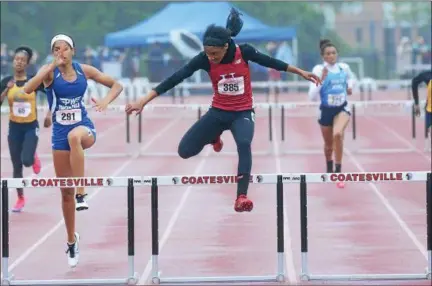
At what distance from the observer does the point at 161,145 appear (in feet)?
87.3

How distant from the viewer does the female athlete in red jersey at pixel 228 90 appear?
1027 centimetres

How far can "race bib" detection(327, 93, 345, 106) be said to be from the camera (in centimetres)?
1672

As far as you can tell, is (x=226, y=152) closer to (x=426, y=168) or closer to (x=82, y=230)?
(x=426, y=168)

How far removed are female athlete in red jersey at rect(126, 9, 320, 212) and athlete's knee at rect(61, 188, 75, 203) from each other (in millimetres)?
1028

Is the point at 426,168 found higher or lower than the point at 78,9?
lower

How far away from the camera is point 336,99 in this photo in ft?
55.0

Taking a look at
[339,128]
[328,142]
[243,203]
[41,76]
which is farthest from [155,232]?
[328,142]

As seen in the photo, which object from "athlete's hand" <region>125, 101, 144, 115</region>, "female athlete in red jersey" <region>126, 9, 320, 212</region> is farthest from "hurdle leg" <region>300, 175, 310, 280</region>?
"athlete's hand" <region>125, 101, 144, 115</region>

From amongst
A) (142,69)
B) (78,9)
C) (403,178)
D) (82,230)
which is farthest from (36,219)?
(78,9)

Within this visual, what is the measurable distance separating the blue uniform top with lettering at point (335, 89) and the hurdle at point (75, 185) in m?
6.44

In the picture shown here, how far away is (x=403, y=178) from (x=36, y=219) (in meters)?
5.98

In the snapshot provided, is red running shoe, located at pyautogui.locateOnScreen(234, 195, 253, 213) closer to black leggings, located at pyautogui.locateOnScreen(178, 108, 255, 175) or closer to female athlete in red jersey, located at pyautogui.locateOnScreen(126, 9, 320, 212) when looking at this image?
female athlete in red jersey, located at pyautogui.locateOnScreen(126, 9, 320, 212)

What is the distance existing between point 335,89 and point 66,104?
21.4 feet

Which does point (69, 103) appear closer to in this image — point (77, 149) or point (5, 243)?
point (77, 149)
